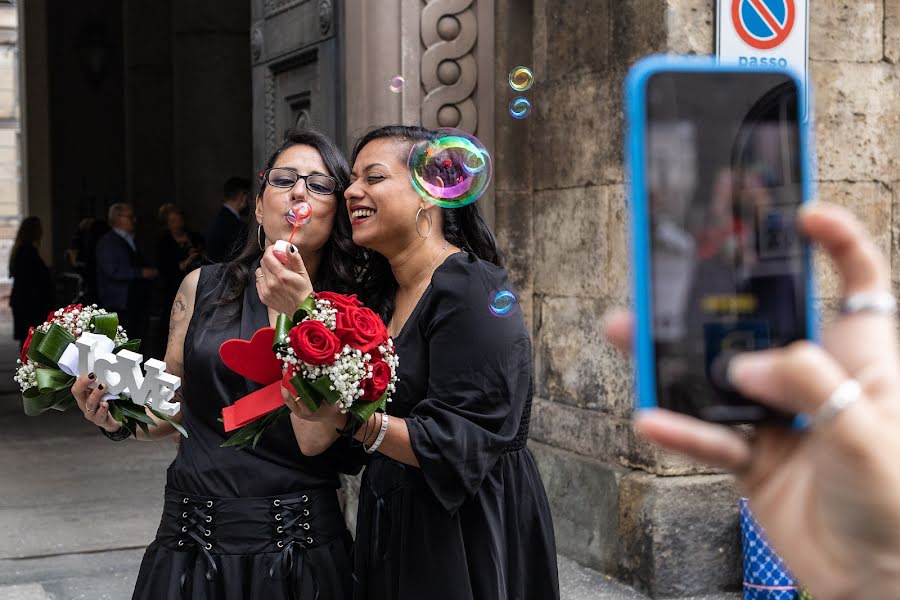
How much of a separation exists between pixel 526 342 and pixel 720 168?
6.25 ft

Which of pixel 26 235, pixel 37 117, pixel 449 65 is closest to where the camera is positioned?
pixel 449 65

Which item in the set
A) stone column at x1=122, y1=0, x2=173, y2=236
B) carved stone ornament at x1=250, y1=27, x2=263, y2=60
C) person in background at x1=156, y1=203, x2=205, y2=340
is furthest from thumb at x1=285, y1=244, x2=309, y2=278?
stone column at x1=122, y1=0, x2=173, y2=236

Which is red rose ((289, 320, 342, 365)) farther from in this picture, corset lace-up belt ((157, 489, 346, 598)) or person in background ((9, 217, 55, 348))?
person in background ((9, 217, 55, 348))

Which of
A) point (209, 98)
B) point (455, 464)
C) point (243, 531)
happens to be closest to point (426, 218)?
point (455, 464)

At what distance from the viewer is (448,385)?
106 inches

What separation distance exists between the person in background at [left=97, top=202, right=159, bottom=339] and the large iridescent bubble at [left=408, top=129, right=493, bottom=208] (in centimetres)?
929

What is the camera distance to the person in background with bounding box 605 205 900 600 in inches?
31.6

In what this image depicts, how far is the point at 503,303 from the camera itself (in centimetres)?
280

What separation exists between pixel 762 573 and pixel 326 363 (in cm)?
292

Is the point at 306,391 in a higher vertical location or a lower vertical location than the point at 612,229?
lower

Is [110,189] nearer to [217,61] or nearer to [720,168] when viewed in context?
[217,61]

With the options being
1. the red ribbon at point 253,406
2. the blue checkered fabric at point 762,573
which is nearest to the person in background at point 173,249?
the blue checkered fabric at point 762,573

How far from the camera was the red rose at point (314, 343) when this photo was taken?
7.63 feet

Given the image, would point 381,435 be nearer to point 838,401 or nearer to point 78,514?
point 838,401
